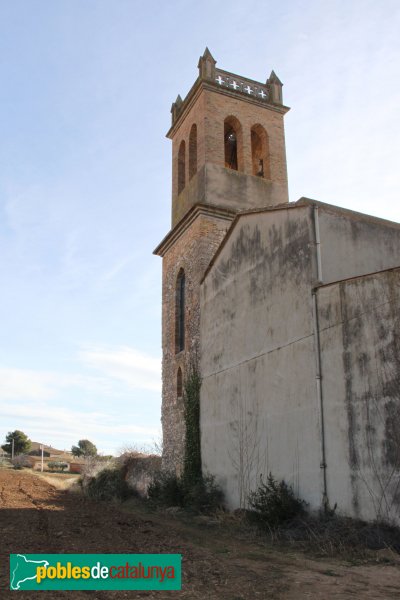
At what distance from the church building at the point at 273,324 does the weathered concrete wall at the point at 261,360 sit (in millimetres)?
45

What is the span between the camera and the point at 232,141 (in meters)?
23.0

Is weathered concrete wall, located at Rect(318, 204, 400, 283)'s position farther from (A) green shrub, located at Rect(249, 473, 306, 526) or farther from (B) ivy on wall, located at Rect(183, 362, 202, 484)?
(B) ivy on wall, located at Rect(183, 362, 202, 484)

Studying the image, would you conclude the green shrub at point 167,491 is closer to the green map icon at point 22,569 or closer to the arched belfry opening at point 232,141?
the green map icon at point 22,569

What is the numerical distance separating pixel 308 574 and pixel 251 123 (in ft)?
60.8

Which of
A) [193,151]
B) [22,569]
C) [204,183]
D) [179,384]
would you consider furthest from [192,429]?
[193,151]

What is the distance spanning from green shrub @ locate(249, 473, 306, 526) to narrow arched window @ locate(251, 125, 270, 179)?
13.5 m

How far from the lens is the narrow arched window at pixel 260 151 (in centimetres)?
2191

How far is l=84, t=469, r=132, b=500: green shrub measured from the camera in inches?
809

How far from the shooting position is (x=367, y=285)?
33.4ft

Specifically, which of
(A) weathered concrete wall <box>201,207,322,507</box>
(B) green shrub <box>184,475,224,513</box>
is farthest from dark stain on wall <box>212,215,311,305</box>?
(B) green shrub <box>184,475,224,513</box>

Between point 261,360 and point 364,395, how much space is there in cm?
404

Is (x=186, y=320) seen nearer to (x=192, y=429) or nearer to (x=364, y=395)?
(x=192, y=429)

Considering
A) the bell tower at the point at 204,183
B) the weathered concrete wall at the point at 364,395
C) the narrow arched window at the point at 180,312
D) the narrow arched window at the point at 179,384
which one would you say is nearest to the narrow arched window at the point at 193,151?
the bell tower at the point at 204,183

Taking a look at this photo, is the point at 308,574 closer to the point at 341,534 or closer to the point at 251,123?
the point at 341,534
